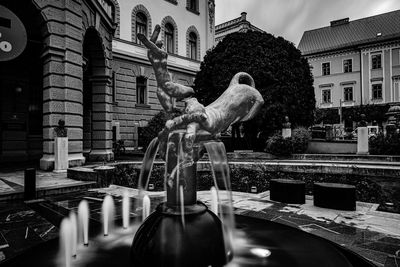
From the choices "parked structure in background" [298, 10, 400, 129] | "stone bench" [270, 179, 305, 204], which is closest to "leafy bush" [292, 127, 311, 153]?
"stone bench" [270, 179, 305, 204]

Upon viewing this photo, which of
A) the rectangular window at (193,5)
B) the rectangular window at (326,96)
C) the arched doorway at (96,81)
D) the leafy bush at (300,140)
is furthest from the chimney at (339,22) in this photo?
the arched doorway at (96,81)

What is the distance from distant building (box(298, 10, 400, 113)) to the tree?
27.3 metres

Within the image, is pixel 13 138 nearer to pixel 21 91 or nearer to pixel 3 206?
pixel 21 91

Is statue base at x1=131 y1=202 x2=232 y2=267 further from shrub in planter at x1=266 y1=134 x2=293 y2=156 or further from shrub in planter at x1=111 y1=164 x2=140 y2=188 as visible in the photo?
shrub in planter at x1=266 y1=134 x2=293 y2=156

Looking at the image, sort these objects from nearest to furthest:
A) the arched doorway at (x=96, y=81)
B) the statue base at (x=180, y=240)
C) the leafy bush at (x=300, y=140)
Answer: the statue base at (x=180, y=240) < the arched doorway at (x=96, y=81) < the leafy bush at (x=300, y=140)

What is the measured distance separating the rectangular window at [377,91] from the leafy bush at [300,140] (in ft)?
109

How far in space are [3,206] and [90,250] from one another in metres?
4.72

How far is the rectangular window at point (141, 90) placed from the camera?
78.0 feet

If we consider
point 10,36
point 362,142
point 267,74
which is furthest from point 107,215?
point 362,142

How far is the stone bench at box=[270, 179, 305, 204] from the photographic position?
6.58 metres

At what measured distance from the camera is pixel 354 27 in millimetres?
49031

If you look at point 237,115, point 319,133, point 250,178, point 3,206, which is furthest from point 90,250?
point 319,133

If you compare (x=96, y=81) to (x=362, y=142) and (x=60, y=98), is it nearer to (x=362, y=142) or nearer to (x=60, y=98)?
(x=60, y=98)

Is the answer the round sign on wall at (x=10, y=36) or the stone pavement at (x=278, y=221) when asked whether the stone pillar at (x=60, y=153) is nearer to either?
the round sign on wall at (x=10, y=36)
